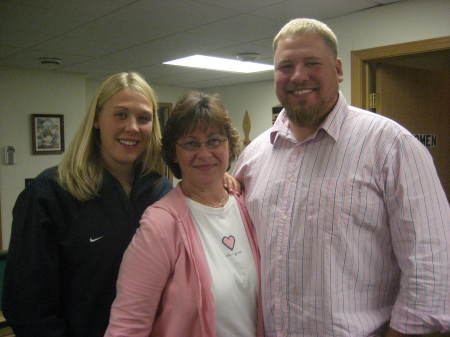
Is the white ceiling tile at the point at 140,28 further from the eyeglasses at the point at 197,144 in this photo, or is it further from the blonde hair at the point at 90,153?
the eyeglasses at the point at 197,144

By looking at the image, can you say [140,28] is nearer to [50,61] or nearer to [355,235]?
[50,61]

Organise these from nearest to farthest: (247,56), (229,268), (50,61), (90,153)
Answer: (229,268) < (90,153) < (50,61) < (247,56)

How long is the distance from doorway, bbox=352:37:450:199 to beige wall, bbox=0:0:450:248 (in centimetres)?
7

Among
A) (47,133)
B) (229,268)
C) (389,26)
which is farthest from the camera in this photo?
(47,133)

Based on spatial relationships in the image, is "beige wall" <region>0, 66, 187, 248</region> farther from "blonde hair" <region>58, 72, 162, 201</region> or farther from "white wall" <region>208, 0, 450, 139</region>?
"blonde hair" <region>58, 72, 162, 201</region>

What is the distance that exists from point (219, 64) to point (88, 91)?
2056mm

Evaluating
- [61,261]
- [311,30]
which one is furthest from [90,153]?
[311,30]

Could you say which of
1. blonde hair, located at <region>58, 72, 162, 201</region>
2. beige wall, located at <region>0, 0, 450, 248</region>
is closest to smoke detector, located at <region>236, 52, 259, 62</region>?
beige wall, located at <region>0, 0, 450, 248</region>

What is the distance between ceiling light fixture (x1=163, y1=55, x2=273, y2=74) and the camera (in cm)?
438

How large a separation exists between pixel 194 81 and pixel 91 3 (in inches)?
144

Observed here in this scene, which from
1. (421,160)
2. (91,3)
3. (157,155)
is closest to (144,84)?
(157,155)

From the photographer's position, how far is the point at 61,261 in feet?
4.17

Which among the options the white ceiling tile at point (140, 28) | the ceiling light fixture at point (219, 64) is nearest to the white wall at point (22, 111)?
the white ceiling tile at point (140, 28)

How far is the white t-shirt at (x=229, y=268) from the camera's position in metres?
1.20
